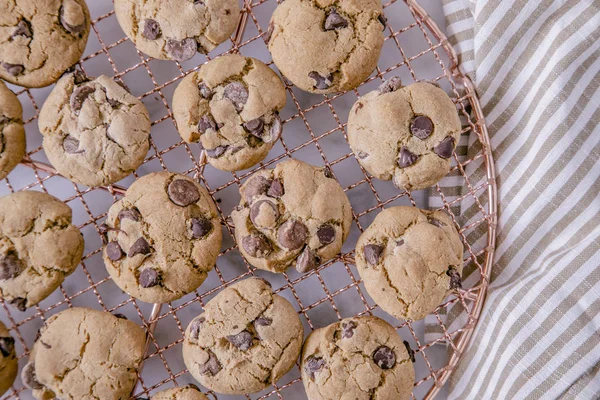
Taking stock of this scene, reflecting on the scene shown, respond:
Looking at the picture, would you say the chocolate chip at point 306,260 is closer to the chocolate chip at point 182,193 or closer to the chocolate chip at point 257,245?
the chocolate chip at point 257,245

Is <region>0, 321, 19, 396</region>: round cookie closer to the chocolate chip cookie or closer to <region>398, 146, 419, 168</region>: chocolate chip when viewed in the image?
the chocolate chip cookie

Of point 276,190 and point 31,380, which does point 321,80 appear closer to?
point 276,190

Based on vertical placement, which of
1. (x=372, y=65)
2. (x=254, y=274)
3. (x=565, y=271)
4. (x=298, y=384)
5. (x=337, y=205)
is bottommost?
(x=298, y=384)

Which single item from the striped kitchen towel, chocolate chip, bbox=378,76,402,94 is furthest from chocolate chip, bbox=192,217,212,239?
the striped kitchen towel

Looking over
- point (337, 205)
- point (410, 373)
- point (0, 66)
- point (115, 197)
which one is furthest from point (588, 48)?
point (0, 66)

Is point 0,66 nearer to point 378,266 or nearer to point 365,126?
point 365,126
